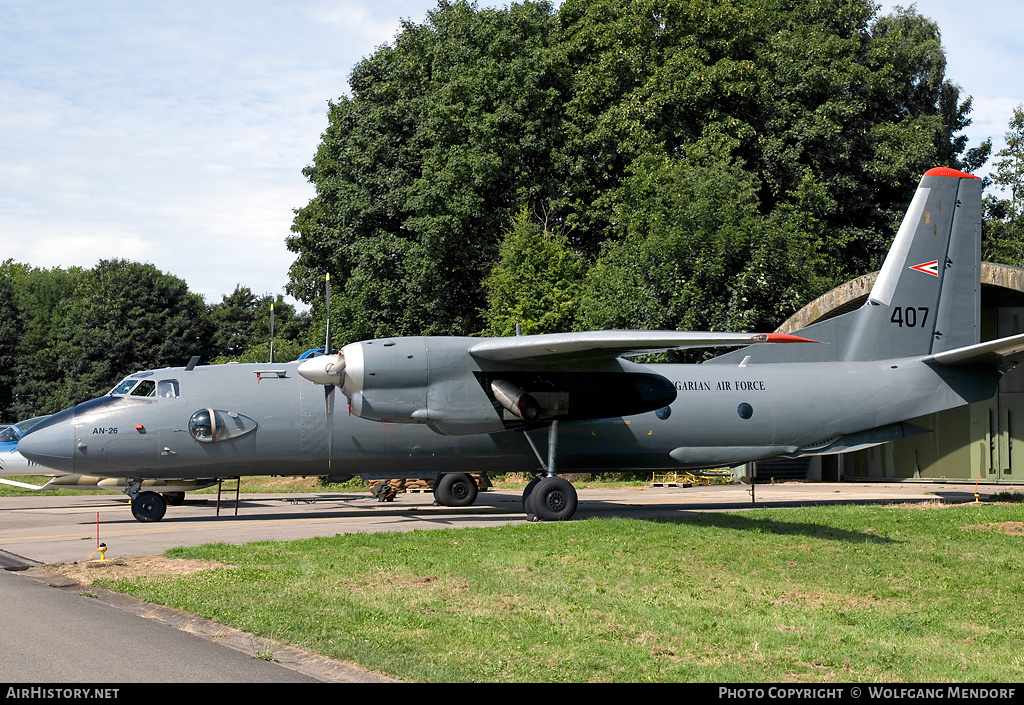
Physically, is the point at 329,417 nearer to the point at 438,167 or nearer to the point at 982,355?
the point at 982,355

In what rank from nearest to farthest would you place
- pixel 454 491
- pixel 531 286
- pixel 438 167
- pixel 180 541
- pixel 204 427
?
pixel 180 541 < pixel 204 427 < pixel 454 491 < pixel 531 286 < pixel 438 167

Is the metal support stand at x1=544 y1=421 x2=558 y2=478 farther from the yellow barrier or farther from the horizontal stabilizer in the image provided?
the yellow barrier

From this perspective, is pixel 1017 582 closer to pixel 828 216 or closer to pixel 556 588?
pixel 556 588

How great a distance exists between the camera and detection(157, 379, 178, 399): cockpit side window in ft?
65.1

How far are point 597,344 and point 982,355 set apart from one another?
10.5m

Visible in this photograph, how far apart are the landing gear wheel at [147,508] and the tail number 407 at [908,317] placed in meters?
17.9

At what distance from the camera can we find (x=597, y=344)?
16094 millimetres

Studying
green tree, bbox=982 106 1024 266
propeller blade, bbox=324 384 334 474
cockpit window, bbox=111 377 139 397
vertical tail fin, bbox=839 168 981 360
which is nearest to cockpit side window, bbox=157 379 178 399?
cockpit window, bbox=111 377 139 397

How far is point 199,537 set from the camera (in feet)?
56.6

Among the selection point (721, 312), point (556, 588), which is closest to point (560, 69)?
point (721, 312)

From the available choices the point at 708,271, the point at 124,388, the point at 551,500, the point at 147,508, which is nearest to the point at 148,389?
the point at 124,388

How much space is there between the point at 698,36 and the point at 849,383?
82.7 feet

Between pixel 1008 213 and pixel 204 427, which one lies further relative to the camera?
pixel 1008 213

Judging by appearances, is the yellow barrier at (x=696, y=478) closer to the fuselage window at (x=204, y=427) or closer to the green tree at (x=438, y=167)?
the green tree at (x=438, y=167)
